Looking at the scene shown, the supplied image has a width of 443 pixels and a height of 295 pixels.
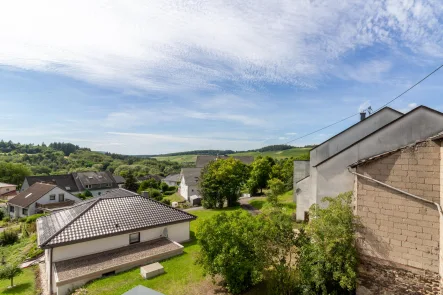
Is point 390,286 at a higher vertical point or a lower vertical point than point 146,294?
lower

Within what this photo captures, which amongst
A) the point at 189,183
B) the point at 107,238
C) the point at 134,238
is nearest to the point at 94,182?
the point at 189,183

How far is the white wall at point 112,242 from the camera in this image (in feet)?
44.3

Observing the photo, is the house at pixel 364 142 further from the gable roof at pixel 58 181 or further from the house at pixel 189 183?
the gable roof at pixel 58 181

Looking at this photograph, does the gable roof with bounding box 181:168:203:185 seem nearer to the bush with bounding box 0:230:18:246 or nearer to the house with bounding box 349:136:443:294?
the bush with bounding box 0:230:18:246

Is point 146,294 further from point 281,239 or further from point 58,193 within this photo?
point 58,193

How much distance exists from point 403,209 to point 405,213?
14 cm

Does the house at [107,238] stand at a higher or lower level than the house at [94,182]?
higher

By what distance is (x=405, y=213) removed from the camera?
807 centimetres

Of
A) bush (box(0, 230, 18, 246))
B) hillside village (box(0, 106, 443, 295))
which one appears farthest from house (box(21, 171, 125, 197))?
hillside village (box(0, 106, 443, 295))

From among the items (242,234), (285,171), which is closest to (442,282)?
(242,234)

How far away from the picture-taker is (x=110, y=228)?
15227mm

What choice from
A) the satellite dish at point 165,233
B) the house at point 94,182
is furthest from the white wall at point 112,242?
the house at point 94,182

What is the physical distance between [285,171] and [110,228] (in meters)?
31.1

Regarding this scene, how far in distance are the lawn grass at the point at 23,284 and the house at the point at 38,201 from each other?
94.3 ft
